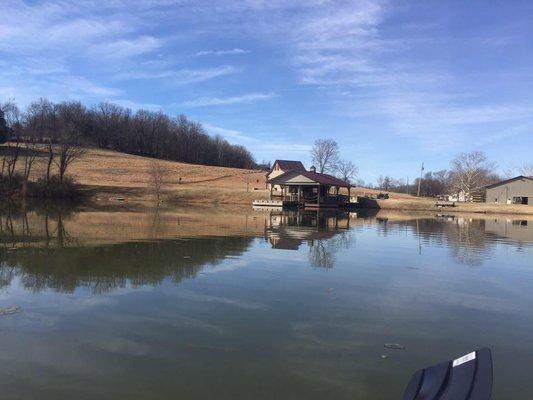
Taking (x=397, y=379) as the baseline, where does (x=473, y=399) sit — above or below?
above

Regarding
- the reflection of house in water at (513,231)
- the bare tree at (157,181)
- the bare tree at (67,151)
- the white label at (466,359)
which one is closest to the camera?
the white label at (466,359)

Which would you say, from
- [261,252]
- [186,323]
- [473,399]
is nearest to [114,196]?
[261,252]

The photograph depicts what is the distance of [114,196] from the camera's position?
69.2 metres

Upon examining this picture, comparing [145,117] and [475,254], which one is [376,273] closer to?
[475,254]

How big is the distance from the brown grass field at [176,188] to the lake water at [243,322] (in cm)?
4601

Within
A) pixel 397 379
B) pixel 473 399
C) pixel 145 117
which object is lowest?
pixel 397 379

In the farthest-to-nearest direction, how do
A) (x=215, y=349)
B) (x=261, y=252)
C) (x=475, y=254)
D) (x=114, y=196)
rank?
1. (x=114, y=196)
2. (x=475, y=254)
3. (x=261, y=252)
4. (x=215, y=349)

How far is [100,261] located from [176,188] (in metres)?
62.7

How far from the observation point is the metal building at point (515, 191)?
81.8m

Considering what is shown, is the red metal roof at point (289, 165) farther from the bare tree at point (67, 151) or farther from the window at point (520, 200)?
the window at point (520, 200)

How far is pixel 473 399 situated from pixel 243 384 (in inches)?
102

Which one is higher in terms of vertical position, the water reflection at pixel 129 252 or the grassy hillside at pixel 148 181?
the grassy hillside at pixel 148 181

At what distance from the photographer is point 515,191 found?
83062mm

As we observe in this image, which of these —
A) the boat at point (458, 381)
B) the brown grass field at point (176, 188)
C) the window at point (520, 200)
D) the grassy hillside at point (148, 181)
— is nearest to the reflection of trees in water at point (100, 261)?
the boat at point (458, 381)
